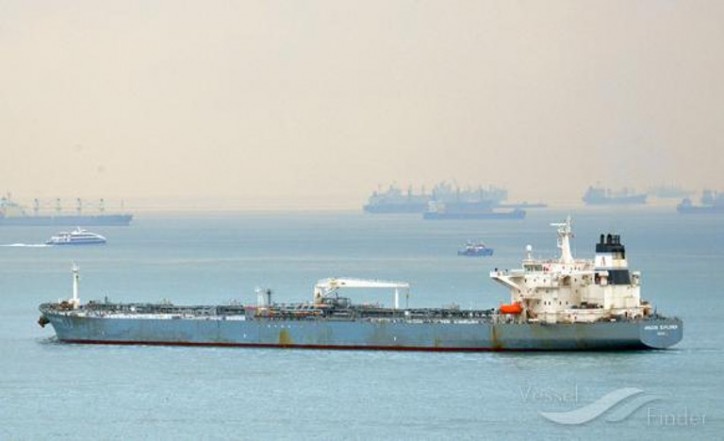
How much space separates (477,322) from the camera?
228 feet

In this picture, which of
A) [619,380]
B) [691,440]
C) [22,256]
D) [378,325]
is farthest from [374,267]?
[691,440]

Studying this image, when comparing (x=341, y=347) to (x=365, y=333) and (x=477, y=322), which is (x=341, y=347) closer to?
(x=365, y=333)

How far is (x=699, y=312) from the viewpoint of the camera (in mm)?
90250

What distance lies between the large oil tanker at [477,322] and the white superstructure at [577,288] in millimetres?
40

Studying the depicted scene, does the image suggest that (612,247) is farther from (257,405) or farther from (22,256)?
(22,256)

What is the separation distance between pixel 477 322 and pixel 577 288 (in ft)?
13.8

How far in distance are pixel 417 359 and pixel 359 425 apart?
14.2 m

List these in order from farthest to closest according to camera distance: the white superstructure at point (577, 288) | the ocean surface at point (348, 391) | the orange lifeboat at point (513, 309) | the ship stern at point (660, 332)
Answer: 1. the orange lifeboat at point (513, 309)
2. the white superstructure at point (577, 288)
3. the ship stern at point (660, 332)
4. the ocean surface at point (348, 391)

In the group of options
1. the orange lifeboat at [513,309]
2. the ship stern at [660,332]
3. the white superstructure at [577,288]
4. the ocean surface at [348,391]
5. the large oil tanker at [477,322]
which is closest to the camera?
the ocean surface at [348,391]

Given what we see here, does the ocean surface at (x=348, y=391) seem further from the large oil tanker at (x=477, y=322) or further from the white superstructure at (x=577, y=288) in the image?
the white superstructure at (x=577, y=288)

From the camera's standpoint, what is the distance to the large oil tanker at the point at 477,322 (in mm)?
68500

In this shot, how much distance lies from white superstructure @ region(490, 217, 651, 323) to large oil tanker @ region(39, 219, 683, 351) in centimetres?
4
